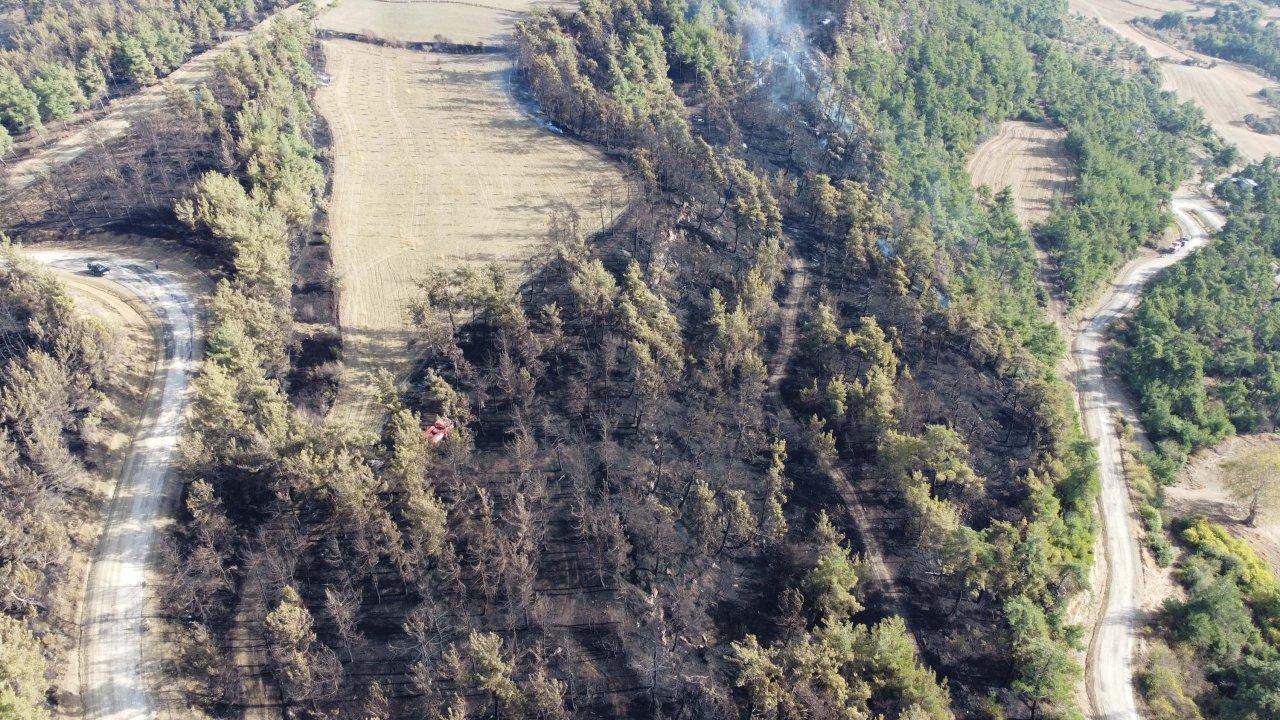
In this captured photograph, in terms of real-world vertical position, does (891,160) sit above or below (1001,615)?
above

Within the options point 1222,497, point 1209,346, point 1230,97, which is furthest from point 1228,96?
point 1222,497

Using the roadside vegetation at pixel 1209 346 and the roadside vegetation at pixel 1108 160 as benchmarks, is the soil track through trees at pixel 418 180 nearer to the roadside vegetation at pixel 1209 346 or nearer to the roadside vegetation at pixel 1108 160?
the roadside vegetation at pixel 1108 160

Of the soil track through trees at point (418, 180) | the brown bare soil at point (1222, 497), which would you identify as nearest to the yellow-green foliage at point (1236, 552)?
the brown bare soil at point (1222, 497)

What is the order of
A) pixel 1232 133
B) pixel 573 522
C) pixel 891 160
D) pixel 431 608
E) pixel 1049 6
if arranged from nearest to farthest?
pixel 431 608 → pixel 573 522 → pixel 891 160 → pixel 1232 133 → pixel 1049 6

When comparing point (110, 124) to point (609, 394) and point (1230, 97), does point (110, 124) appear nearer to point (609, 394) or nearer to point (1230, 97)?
point (609, 394)

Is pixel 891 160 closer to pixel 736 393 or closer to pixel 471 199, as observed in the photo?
pixel 736 393

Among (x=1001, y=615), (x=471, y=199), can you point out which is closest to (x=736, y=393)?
(x=1001, y=615)
